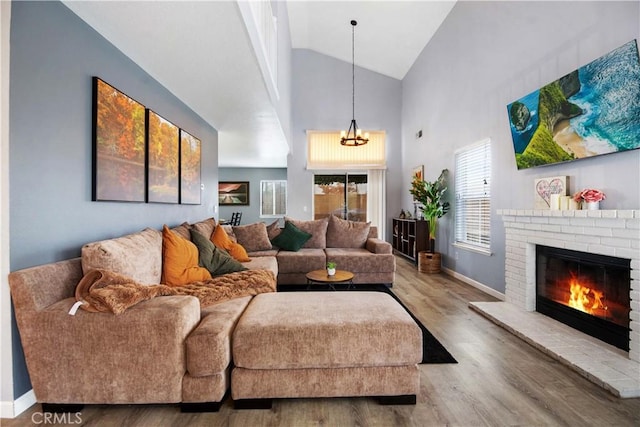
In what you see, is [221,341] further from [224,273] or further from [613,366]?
[613,366]

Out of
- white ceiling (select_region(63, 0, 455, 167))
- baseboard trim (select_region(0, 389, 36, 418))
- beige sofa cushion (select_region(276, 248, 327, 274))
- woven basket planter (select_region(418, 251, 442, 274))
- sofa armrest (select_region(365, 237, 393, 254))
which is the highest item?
white ceiling (select_region(63, 0, 455, 167))

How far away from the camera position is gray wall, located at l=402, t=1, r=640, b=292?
2312mm

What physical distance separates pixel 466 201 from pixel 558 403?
3.36 meters

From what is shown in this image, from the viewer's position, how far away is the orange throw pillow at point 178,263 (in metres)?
2.45

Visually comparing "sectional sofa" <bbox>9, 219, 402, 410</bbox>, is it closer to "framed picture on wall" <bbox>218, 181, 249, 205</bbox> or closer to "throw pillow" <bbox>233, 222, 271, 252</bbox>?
"throw pillow" <bbox>233, 222, 271, 252</bbox>

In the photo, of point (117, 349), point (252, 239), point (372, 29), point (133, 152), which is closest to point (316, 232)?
point (252, 239)

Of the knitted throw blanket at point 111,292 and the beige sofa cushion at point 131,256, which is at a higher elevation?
the beige sofa cushion at point 131,256

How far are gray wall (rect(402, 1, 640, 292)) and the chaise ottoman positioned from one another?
2.11 m

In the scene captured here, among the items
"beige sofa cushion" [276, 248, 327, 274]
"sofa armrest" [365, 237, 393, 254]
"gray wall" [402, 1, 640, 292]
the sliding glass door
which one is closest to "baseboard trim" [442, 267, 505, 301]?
"gray wall" [402, 1, 640, 292]

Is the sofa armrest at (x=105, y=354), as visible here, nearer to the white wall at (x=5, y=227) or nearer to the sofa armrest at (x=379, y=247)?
the white wall at (x=5, y=227)

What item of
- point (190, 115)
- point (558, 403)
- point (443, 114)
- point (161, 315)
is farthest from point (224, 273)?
point (443, 114)

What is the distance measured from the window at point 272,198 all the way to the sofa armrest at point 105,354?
8.83m

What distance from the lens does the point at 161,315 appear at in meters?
1.54

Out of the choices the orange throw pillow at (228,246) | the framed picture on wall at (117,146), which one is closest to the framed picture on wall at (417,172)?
the orange throw pillow at (228,246)
